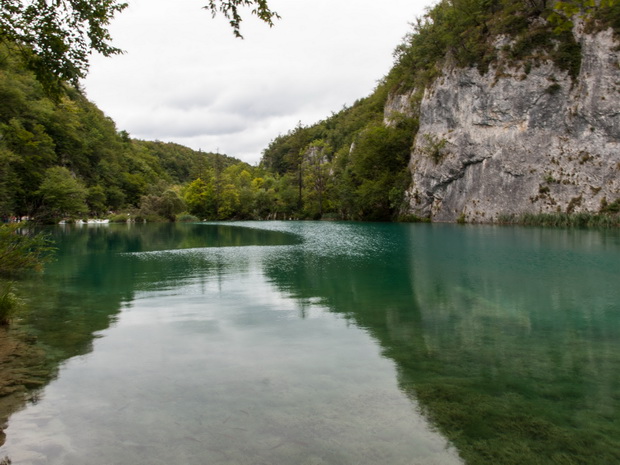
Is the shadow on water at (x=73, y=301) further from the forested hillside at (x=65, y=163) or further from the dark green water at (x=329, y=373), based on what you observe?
the forested hillside at (x=65, y=163)

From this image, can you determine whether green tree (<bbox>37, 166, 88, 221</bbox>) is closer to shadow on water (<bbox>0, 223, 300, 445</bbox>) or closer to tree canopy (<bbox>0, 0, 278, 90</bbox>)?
shadow on water (<bbox>0, 223, 300, 445</bbox>)

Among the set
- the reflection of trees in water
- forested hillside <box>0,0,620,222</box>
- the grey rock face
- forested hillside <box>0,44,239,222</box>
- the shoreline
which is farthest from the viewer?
forested hillside <box>0,0,620,222</box>

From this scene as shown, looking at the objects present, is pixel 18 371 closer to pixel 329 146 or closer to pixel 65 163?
pixel 65 163

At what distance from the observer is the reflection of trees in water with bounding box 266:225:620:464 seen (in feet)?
14.4

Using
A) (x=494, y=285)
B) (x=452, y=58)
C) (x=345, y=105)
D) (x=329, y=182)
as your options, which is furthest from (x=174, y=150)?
(x=494, y=285)

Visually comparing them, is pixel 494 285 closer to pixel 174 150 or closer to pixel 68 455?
pixel 68 455

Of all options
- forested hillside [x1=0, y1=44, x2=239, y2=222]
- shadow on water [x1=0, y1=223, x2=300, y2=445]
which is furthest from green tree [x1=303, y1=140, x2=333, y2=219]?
shadow on water [x1=0, y1=223, x2=300, y2=445]

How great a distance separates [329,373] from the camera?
6227 mm

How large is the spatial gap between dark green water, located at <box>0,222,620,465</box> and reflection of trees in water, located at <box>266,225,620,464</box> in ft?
0.11

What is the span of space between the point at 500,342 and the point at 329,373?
10.7ft

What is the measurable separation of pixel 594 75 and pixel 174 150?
151m

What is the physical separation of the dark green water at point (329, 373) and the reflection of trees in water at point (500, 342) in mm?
33

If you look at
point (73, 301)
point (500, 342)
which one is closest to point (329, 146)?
point (73, 301)

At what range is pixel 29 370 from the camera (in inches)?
248
